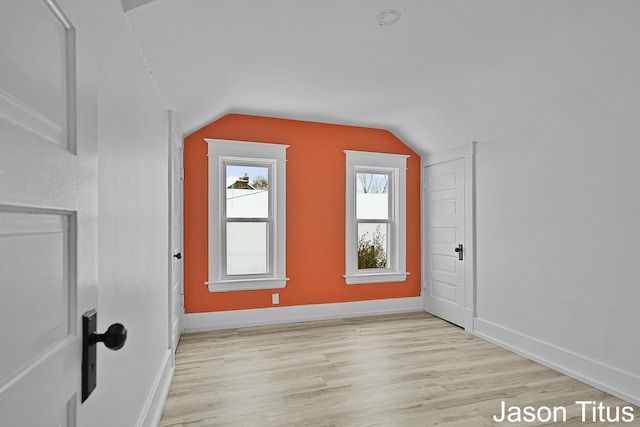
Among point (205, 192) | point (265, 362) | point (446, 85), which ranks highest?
point (446, 85)

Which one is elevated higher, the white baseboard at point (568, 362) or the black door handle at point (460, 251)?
the black door handle at point (460, 251)

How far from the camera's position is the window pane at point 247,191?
13.6ft

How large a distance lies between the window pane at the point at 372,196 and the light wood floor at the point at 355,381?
1544mm

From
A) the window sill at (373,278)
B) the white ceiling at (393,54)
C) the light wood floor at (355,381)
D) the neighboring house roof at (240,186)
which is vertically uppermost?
the white ceiling at (393,54)

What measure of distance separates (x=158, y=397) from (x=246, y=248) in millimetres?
2099

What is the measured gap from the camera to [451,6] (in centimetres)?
203

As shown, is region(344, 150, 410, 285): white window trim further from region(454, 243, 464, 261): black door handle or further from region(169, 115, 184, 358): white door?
region(169, 115, 184, 358): white door

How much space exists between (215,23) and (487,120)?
272 centimetres

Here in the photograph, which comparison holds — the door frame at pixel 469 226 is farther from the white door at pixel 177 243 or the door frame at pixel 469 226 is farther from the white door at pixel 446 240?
the white door at pixel 177 243

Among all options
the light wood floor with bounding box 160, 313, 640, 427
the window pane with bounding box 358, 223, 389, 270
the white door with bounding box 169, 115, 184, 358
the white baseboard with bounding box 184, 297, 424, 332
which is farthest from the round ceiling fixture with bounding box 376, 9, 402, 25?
the white baseboard with bounding box 184, 297, 424, 332

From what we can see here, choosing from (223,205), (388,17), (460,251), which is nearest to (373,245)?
(460,251)

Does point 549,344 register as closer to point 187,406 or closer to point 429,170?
point 429,170

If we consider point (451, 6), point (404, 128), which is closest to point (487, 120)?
point (404, 128)

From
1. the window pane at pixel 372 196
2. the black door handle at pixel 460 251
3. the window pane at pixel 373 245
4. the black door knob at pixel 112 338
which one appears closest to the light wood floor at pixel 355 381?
the black door handle at pixel 460 251
